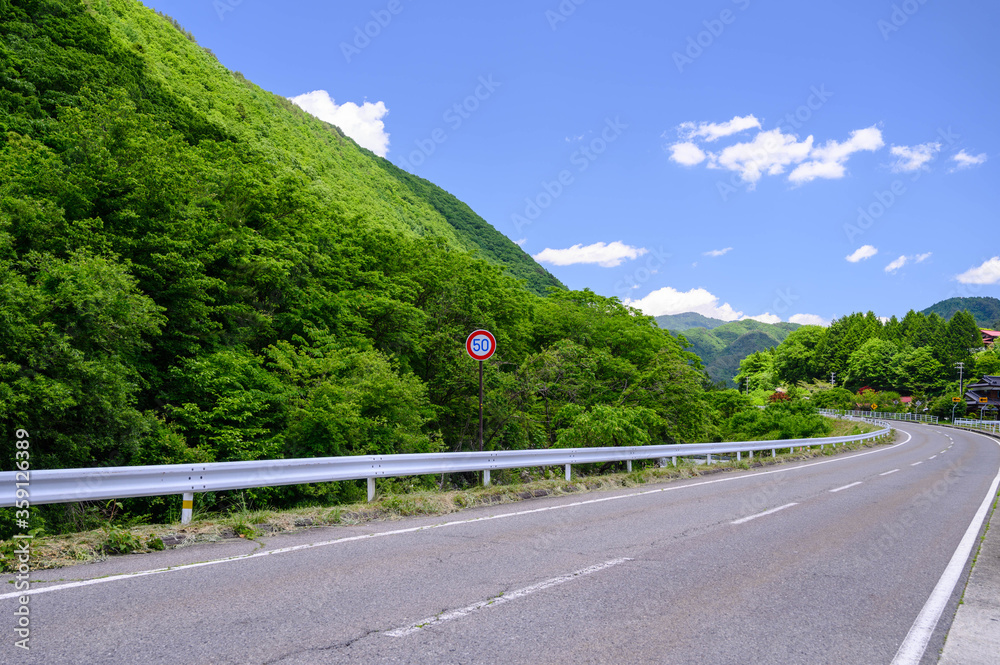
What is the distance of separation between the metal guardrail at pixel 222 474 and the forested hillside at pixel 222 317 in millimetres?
5989

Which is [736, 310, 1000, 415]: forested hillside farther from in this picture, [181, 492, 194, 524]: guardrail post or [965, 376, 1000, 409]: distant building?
[181, 492, 194, 524]: guardrail post

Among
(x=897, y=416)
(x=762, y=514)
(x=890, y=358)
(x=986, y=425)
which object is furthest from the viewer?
(x=890, y=358)

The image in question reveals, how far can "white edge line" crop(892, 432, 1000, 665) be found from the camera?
12.1 ft

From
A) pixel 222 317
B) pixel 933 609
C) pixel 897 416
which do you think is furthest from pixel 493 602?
pixel 897 416

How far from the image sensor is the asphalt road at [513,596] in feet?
11.4

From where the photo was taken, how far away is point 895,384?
99062mm

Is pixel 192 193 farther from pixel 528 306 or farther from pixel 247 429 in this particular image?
pixel 528 306

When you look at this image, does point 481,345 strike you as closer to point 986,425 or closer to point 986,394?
point 986,425

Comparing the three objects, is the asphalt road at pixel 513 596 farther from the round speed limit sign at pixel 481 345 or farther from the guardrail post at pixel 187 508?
the round speed limit sign at pixel 481 345

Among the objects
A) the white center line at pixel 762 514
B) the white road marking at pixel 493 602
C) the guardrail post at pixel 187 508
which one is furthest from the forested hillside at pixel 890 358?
the guardrail post at pixel 187 508

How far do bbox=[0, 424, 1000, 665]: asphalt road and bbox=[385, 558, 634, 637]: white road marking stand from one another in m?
0.02

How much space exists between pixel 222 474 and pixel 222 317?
1221cm

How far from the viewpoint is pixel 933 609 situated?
15.2ft

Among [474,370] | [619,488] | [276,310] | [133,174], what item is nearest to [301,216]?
[276,310]
